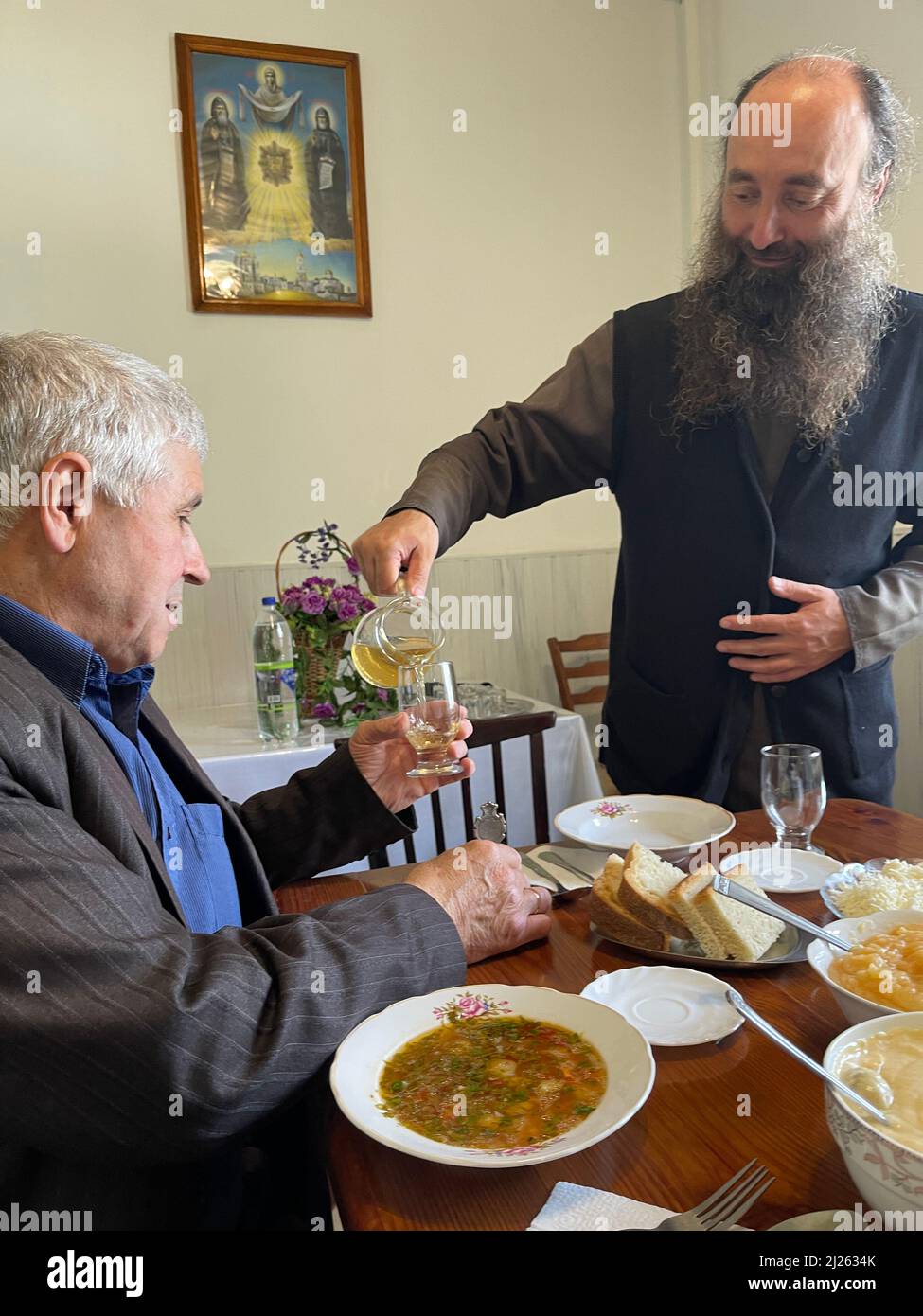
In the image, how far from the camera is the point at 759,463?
6.34 ft

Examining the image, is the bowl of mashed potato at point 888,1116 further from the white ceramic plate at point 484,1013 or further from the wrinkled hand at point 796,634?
the wrinkled hand at point 796,634

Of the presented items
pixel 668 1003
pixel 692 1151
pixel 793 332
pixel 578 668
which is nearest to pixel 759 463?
pixel 793 332

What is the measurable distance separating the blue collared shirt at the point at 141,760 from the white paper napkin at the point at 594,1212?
622 millimetres

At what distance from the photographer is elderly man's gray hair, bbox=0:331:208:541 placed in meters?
1.10

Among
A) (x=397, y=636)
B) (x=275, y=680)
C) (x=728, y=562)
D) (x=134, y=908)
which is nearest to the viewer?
(x=134, y=908)

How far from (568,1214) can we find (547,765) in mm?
2368

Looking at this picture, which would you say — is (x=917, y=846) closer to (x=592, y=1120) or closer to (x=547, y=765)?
(x=592, y=1120)

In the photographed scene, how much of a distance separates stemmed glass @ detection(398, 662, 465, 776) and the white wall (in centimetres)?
274

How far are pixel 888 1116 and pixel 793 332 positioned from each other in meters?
1.75

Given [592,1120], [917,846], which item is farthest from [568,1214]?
[917,846]

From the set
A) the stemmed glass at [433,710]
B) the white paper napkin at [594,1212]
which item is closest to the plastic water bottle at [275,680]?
the stemmed glass at [433,710]

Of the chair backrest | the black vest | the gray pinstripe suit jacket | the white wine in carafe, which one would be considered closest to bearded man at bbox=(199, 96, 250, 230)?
the chair backrest

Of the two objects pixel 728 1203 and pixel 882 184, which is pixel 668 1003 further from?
pixel 882 184

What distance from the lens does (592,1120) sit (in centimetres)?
81
